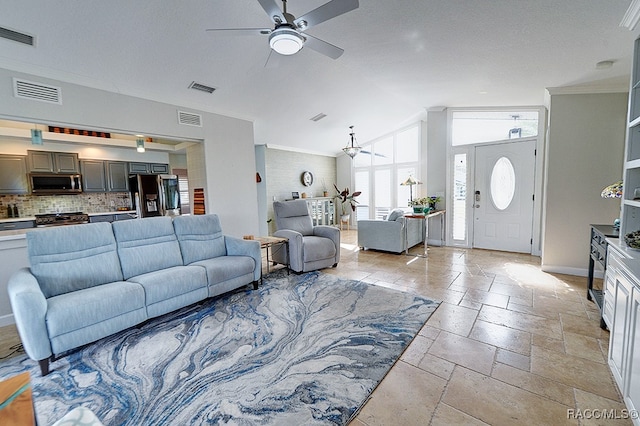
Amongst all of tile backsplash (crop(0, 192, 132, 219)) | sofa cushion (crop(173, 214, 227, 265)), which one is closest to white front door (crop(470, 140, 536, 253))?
sofa cushion (crop(173, 214, 227, 265))

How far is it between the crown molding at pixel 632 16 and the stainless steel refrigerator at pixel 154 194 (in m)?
7.39

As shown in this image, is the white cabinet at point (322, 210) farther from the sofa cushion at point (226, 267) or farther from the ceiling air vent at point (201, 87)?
the sofa cushion at point (226, 267)

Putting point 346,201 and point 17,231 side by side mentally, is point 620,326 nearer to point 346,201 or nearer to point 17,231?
point 17,231

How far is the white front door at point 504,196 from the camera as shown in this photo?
477 cm

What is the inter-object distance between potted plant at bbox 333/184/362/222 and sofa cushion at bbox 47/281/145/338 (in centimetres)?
624

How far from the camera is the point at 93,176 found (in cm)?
551

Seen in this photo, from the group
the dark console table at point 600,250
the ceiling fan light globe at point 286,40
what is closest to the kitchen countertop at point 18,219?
the ceiling fan light globe at point 286,40

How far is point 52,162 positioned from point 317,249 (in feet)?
17.5

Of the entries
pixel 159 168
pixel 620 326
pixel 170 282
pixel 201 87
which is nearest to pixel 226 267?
pixel 170 282

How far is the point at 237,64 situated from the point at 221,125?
1307 mm

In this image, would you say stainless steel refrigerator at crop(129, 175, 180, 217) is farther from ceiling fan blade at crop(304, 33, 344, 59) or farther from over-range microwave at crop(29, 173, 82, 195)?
ceiling fan blade at crop(304, 33, 344, 59)

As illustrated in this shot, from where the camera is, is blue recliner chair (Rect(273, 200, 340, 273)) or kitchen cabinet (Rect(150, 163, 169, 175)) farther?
kitchen cabinet (Rect(150, 163, 169, 175))

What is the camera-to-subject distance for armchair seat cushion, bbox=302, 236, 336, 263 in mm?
4012

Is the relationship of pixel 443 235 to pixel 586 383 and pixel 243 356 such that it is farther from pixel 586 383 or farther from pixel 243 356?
pixel 243 356
